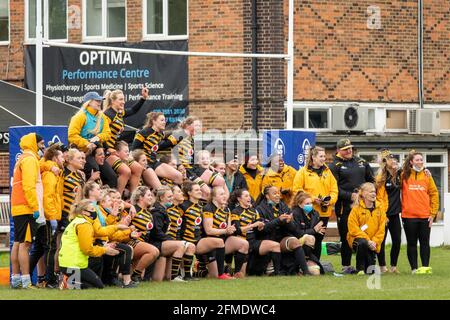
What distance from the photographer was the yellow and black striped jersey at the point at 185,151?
63.2 feet

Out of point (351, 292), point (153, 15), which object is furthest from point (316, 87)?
point (351, 292)

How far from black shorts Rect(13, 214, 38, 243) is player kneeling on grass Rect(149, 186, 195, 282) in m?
2.00

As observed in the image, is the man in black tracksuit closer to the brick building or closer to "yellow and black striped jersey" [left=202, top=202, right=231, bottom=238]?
"yellow and black striped jersey" [left=202, top=202, right=231, bottom=238]

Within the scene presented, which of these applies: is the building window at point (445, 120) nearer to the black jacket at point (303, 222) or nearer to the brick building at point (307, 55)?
the brick building at point (307, 55)

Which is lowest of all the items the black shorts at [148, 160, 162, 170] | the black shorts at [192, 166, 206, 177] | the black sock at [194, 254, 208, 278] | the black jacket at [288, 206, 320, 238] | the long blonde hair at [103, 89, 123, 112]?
the black sock at [194, 254, 208, 278]

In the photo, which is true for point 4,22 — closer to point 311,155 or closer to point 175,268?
point 311,155

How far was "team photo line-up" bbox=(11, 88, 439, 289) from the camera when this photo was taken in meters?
16.2

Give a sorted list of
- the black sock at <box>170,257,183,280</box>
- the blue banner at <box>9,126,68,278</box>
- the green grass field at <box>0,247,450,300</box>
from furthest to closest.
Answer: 1. the black sock at <box>170,257,183,280</box>
2. the blue banner at <box>9,126,68,278</box>
3. the green grass field at <box>0,247,450,300</box>

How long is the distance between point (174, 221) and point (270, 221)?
1.68 m

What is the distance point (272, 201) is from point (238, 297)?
14.3 feet

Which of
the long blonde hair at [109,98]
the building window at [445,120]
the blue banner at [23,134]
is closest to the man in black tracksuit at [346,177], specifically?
the long blonde hair at [109,98]

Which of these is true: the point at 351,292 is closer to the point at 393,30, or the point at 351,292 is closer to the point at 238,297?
the point at 238,297

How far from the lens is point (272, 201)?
18.8m

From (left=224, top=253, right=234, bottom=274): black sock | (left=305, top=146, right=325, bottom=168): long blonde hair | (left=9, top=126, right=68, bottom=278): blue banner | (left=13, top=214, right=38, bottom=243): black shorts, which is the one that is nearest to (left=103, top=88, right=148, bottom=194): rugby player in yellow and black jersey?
(left=9, top=126, right=68, bottom=278): blue banner
